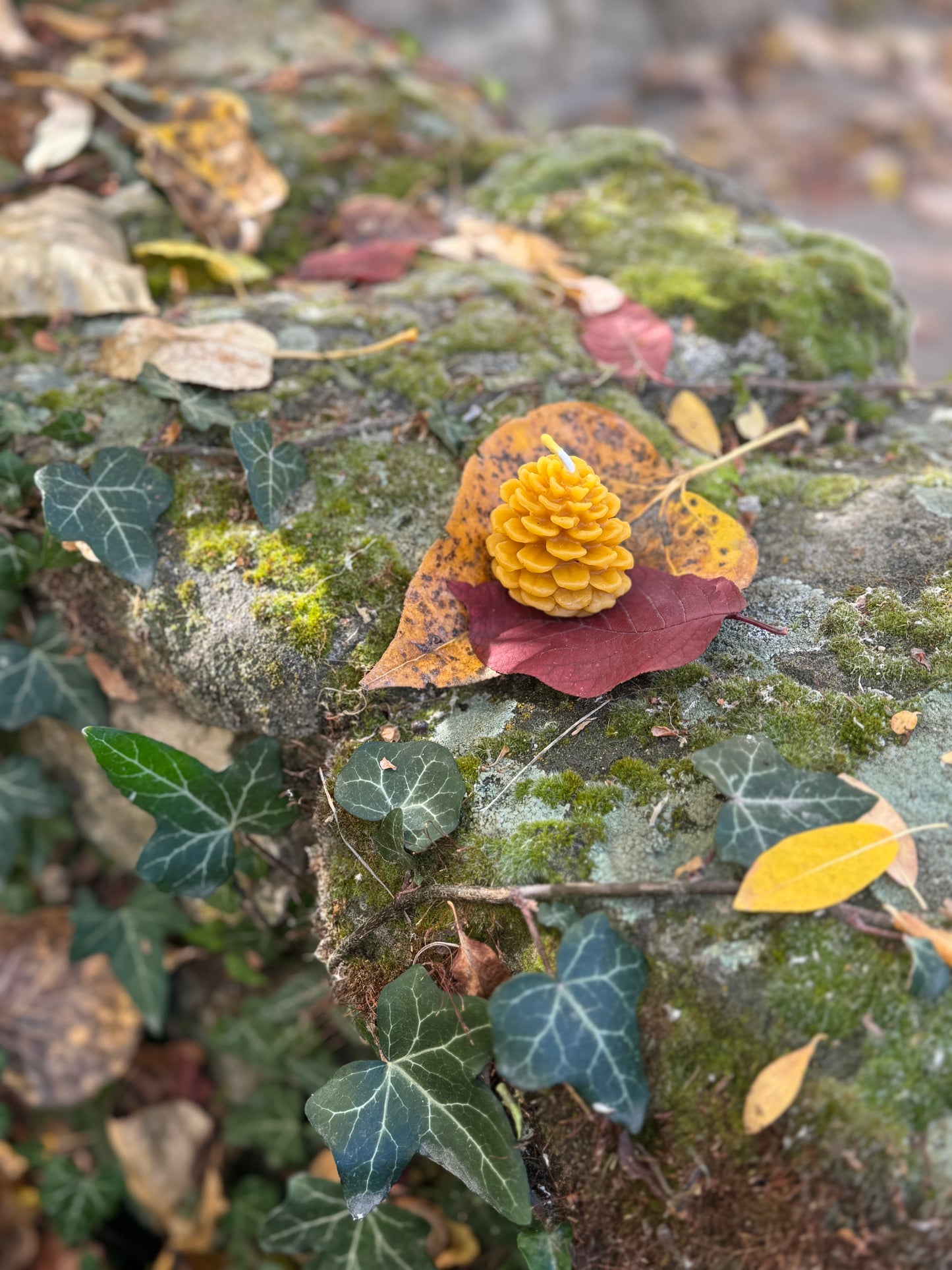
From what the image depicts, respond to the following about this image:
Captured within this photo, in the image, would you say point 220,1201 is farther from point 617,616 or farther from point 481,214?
point 481,214

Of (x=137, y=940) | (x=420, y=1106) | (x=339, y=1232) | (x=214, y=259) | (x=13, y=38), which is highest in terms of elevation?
(x=13, y=38)

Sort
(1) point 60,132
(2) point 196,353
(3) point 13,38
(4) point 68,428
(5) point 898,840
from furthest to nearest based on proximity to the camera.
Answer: (3) point 13,38 < (1) point 60,132 < (2) point 196,353 < (4) point 68,428 < (5) point 898,840

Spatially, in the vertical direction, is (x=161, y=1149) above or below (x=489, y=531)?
below

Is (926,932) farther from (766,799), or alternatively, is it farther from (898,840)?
(766,799)

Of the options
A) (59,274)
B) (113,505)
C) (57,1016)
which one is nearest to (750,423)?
(113,505)

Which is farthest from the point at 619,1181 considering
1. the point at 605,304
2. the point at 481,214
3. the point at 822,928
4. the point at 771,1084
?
the point at 481,214

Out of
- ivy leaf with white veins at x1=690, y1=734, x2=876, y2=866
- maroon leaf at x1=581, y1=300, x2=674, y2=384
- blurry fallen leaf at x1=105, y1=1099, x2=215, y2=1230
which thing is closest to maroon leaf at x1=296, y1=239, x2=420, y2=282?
maroon leaf at x1=581, y1=300, x2=674, y2=384
